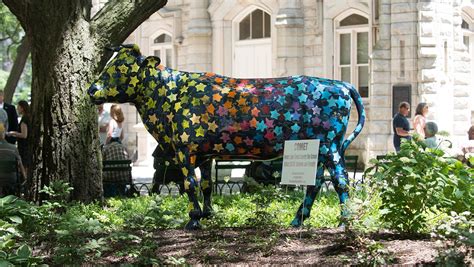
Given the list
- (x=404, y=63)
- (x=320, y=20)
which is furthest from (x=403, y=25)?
(x=320, y=20)

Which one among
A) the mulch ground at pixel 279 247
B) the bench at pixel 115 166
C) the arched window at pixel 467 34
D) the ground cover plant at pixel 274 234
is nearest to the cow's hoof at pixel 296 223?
the ground cover plant at pixel 274 234

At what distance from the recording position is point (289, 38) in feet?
93.9

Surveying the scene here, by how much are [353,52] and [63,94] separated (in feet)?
50.4

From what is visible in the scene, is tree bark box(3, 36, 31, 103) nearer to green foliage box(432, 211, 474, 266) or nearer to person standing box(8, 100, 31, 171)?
person standing box(8, 100, 31, 171)

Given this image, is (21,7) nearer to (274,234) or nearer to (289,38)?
(274,234)

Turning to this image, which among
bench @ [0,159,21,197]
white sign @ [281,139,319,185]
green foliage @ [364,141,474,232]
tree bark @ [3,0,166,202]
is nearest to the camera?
green foliage @ [364,141,474,232]

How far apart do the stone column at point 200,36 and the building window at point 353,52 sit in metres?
4.45

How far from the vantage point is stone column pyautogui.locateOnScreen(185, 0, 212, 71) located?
3122cm

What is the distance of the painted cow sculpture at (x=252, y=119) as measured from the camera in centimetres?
1093

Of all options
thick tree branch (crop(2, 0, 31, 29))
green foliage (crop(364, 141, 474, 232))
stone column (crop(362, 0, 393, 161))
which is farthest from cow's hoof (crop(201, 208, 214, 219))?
stone column (crop(362, 0, 393, 161))

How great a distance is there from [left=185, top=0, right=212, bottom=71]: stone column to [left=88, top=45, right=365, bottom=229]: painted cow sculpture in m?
20.1

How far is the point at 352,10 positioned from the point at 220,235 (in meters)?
18.6

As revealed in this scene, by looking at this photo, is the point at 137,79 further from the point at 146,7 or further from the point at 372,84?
the point at 372,84

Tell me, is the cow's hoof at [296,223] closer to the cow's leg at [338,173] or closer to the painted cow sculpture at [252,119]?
the painted cow sculpture at [252,119]
